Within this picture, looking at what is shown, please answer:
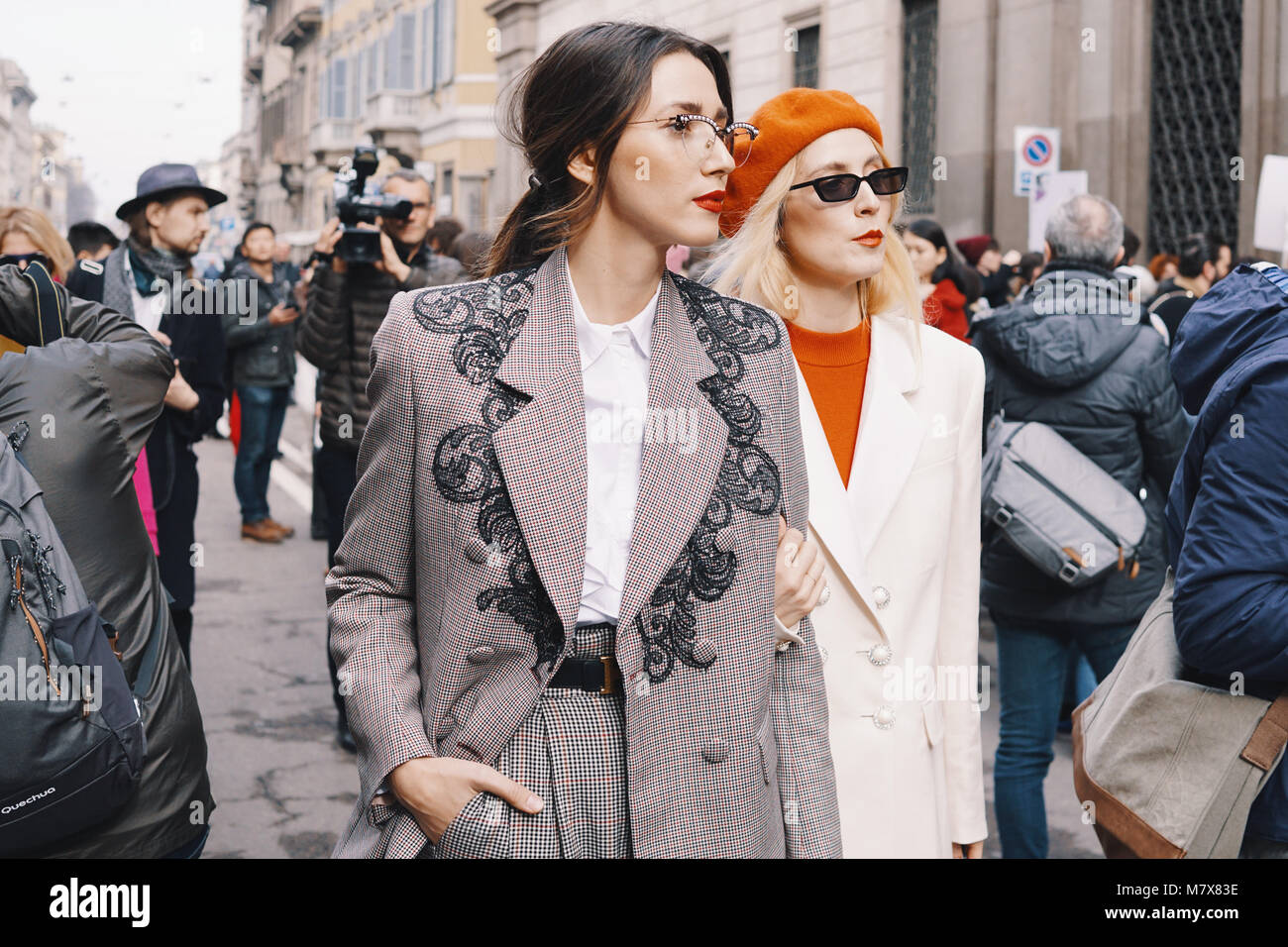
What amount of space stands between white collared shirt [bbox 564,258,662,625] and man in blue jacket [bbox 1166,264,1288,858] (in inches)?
41.6

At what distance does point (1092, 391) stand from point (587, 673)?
3.01 meters

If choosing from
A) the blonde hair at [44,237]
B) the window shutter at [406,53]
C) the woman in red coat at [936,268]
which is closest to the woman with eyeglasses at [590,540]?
the blonde hair at [44,237]

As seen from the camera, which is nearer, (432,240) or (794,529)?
(794,529)

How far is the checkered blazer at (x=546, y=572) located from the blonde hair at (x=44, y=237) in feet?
10.7

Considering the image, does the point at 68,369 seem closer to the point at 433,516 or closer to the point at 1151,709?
the point at 433,516

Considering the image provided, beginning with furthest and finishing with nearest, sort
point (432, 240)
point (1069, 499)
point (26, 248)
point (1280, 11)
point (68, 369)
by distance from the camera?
1. point (1280, 11)
2. point (432, 240)
3. point (26, 248)
4. point (1069, 499)
5. point (68, 369)

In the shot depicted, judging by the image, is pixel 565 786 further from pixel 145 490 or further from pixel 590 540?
pixel 145 490

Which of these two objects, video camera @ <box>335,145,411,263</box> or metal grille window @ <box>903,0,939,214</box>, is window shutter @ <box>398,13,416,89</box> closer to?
metal grille window @ <box>903,0,939,214</box>

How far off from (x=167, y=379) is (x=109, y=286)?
237 centimetres

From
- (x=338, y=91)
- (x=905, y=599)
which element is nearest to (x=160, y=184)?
(x=905, y=599)

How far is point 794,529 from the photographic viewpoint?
236 cm

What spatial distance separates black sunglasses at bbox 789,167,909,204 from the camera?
10.2 ft

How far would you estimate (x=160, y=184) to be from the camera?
5664mm
